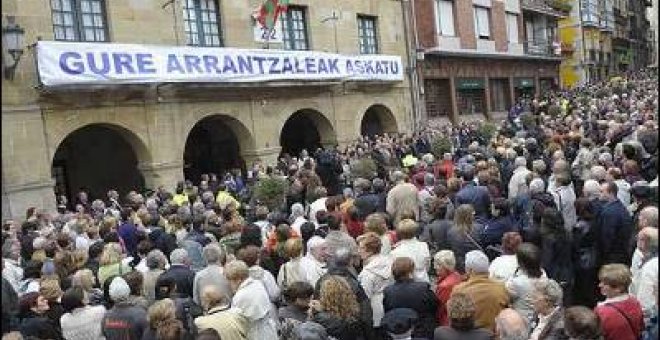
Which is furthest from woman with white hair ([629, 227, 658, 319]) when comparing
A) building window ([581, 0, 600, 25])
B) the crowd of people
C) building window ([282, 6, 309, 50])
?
building window ([581, 0, 600, 25])

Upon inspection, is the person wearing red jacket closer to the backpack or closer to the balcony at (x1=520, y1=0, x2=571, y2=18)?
the backpack

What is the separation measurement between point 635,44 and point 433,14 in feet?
122

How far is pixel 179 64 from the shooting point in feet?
57.3

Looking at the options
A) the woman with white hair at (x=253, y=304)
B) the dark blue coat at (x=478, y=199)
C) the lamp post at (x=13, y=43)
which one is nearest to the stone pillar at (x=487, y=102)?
the lamp post at (x=13, y=43)

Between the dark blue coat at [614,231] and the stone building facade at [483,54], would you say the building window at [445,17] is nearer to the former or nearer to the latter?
the stone building facade at [483,54]

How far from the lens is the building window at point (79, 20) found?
16.5 meters

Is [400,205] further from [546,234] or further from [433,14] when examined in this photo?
[433,14]

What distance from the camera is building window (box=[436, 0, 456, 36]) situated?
99.3 feet

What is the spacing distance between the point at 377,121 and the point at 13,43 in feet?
49.7

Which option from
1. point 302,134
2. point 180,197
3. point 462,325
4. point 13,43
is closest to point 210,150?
point 302,134

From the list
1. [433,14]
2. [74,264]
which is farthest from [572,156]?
[433,14]

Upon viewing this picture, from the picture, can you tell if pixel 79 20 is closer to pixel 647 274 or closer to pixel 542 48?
pixel 647 274

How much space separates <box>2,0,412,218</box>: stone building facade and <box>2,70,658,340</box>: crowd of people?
15.3 feet

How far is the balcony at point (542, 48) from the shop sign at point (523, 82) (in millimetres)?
1347
